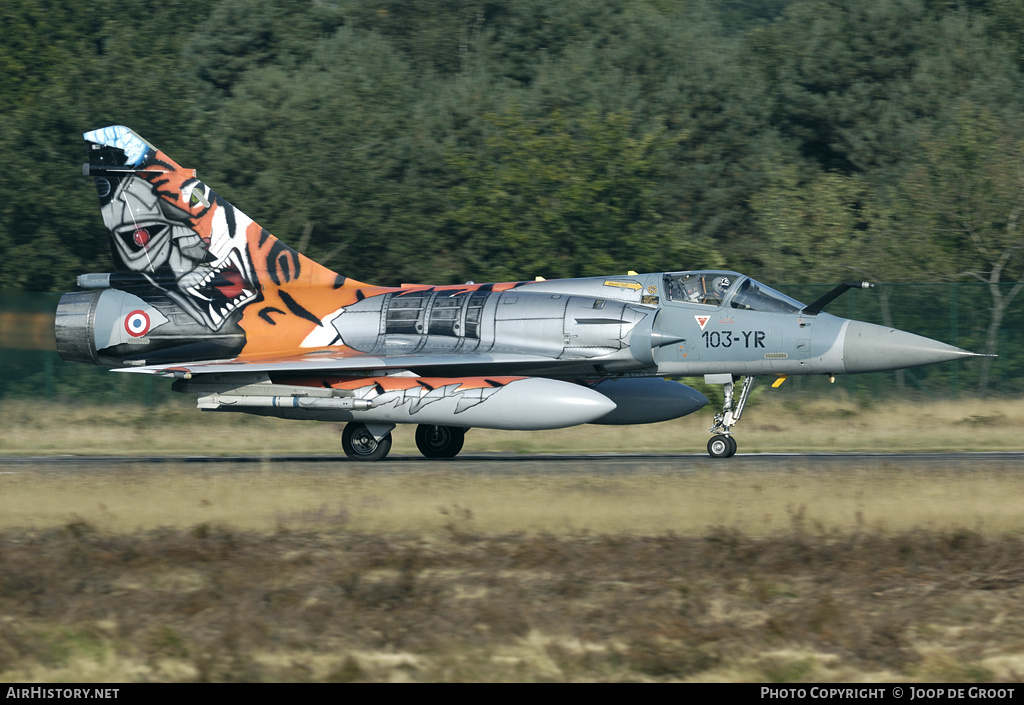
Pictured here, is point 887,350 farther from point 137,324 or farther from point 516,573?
Result: point 137,324

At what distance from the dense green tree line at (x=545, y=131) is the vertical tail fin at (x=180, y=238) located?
9.91 meters

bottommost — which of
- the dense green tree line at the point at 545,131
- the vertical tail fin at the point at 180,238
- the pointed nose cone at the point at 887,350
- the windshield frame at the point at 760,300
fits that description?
the pointed nose cone at the point at 887,350

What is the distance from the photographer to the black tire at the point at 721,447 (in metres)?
18.2

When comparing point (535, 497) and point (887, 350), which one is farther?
point (887, 350)

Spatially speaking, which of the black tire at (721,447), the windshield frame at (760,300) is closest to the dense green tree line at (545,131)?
the windshield frame at (760,300)

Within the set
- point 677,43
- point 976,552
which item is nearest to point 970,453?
point 976,552

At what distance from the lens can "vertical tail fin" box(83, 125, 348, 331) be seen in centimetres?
2017

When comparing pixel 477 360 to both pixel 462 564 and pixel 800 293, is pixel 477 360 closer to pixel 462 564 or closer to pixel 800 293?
pixel 462 564

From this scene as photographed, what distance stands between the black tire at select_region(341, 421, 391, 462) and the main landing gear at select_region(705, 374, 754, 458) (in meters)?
5.06

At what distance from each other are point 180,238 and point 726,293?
9.17 m

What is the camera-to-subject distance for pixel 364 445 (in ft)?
62.1

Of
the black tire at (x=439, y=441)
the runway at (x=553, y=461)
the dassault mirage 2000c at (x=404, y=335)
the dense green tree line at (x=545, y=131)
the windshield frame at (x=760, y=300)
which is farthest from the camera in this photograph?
the dense green tree line at (x=545, y=131)

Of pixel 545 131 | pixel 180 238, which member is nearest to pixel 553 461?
pixel 180 238

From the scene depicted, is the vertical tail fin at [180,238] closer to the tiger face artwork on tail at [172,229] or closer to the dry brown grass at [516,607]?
the tiger face artwork on tail at [172,229]
